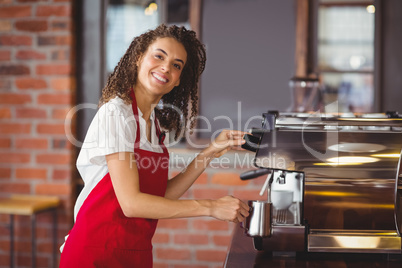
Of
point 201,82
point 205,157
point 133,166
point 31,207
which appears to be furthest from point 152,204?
point 201,82

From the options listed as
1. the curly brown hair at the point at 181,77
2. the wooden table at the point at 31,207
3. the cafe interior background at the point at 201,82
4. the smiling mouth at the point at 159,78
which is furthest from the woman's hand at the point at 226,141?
the wooden table at the point at 31,207

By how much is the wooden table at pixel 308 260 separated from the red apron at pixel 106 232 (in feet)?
0.94

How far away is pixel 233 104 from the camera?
96.1 inches

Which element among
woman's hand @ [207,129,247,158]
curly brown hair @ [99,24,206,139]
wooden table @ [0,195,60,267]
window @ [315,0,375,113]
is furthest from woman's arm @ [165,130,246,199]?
window @ [315,0,375,113]

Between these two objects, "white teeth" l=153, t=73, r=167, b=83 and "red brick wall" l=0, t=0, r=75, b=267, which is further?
"red brick wall" l=0, t=0, r=75, b=267

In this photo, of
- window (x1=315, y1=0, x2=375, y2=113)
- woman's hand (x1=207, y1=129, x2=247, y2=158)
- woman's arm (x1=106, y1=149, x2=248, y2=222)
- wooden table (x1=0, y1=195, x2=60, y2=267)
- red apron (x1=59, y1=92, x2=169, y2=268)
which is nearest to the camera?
woman's arm (x1=106, y1=149, x2=248, y2=222)

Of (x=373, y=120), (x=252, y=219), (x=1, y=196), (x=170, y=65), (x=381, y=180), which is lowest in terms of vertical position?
(x=1, y=196)

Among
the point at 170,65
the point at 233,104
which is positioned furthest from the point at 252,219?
the point at 233,104

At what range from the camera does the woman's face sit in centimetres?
134

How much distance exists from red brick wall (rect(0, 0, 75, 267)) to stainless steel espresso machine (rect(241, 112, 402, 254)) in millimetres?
1543

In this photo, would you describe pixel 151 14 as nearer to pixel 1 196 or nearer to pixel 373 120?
pixel 1 196

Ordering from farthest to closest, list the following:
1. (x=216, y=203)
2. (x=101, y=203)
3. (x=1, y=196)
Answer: (x=1, y=196)
(x=101, y=203)
(x=216, y=203)

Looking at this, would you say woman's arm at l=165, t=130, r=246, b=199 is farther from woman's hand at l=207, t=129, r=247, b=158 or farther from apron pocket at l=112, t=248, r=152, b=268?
apron pocket at l=112, t=248, r=152, b=268

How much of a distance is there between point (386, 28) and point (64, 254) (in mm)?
1891
